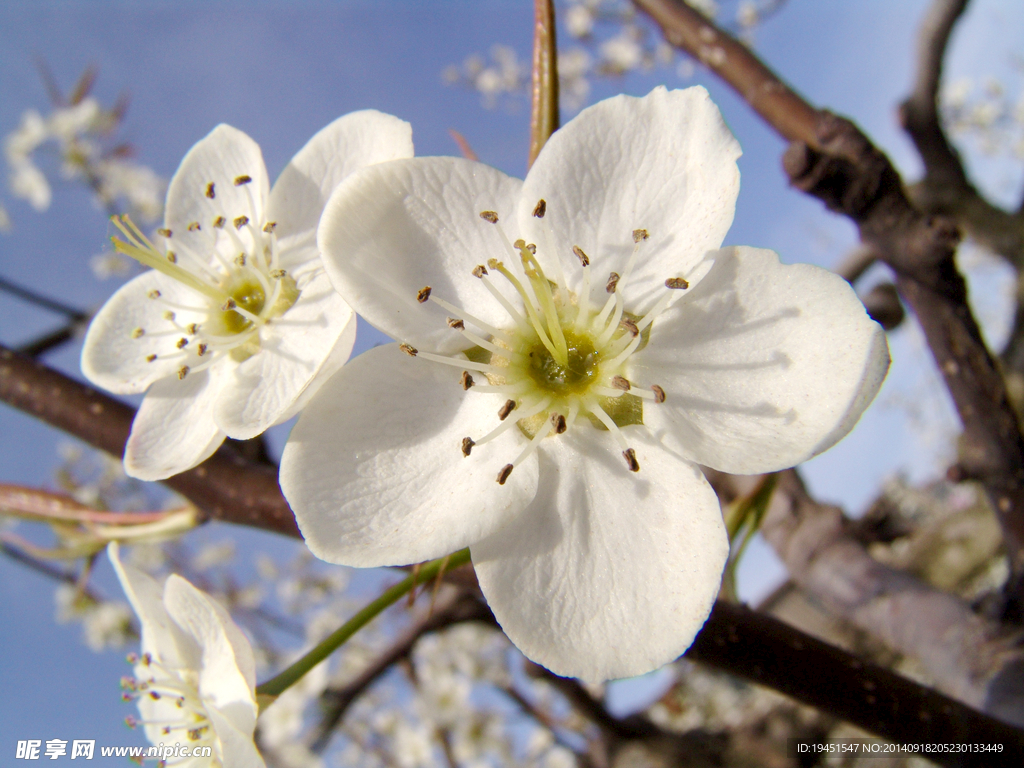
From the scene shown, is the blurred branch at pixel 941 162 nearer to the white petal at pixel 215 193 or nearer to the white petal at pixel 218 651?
the white petal at pixel 215 193

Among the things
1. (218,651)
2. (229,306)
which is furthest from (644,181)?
(218,651)

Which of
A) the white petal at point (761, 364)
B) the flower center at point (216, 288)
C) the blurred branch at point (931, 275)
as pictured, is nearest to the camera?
the white petal at point (761, 364)

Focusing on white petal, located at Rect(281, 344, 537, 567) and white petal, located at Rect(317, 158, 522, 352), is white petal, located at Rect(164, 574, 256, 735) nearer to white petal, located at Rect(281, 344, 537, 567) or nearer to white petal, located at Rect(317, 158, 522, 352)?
white petal, located at Rect(281, 344, 537, 567)

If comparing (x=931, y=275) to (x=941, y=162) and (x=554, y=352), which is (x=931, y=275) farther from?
(x=941, y=162)

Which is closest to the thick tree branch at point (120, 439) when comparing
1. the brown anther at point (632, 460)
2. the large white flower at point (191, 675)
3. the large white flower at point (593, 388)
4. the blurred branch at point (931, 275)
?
the large white flower at point (191, 675)

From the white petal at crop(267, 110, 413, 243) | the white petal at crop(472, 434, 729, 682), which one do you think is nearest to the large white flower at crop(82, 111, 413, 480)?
the white petal at crop(267, 110, 413, 243)

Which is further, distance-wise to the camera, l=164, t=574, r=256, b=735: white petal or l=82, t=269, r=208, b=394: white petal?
l=82, t=269, r=208, b=394: white petal

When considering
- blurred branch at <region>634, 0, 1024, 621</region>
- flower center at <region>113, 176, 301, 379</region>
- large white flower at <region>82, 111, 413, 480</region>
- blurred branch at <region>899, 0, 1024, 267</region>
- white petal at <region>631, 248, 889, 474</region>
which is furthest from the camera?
blurred branch at <region>899, 0, 1024, 267</region>
